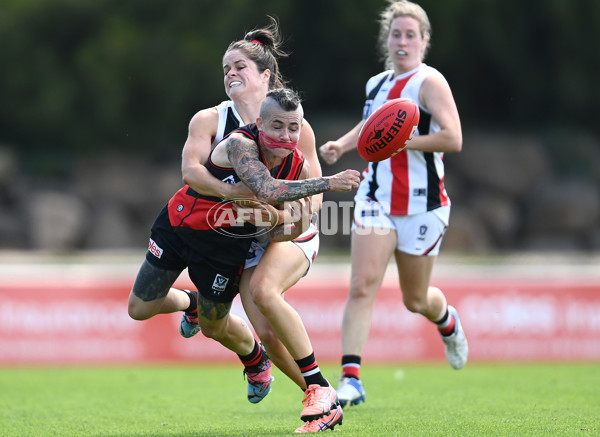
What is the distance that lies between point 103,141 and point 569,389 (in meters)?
12.8

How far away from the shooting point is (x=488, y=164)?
1855 centimetres

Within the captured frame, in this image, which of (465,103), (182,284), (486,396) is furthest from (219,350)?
(465,103)

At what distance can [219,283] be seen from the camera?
5.18m

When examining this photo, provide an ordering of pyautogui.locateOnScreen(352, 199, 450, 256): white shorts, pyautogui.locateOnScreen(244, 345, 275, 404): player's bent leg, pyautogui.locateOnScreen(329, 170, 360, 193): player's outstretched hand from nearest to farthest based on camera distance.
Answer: pyautogui.locateOnScreen(329, 170, 360, 193): player's outstretched hand, pyautogui.locateOnScreen(244, 345, 275, 404): player's bent leg, pyautogui.locateOnScreen(352, 199, 450, 256): white shorts

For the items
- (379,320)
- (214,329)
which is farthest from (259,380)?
(379,320)

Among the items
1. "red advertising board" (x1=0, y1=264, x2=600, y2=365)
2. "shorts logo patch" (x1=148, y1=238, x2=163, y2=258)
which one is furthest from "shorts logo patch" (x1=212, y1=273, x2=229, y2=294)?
"red advertising board" (x1=0, y1=264, x2=600, y2=365)

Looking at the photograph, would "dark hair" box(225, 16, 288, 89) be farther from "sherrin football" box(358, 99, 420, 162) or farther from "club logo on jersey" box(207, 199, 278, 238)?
"club logo on jersey" box(207, 199, 278, 238)

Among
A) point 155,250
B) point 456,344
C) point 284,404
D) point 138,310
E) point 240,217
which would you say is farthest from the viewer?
point 456,344

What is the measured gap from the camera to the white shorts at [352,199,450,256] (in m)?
6.32

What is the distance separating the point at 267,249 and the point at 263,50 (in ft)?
3.76

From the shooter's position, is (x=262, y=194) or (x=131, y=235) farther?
(x=131, y=235)

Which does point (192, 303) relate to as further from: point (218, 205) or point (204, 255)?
point (218, 205)

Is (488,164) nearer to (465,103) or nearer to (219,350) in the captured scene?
(465,103)

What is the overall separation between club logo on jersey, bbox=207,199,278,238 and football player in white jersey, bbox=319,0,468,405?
1.21m
